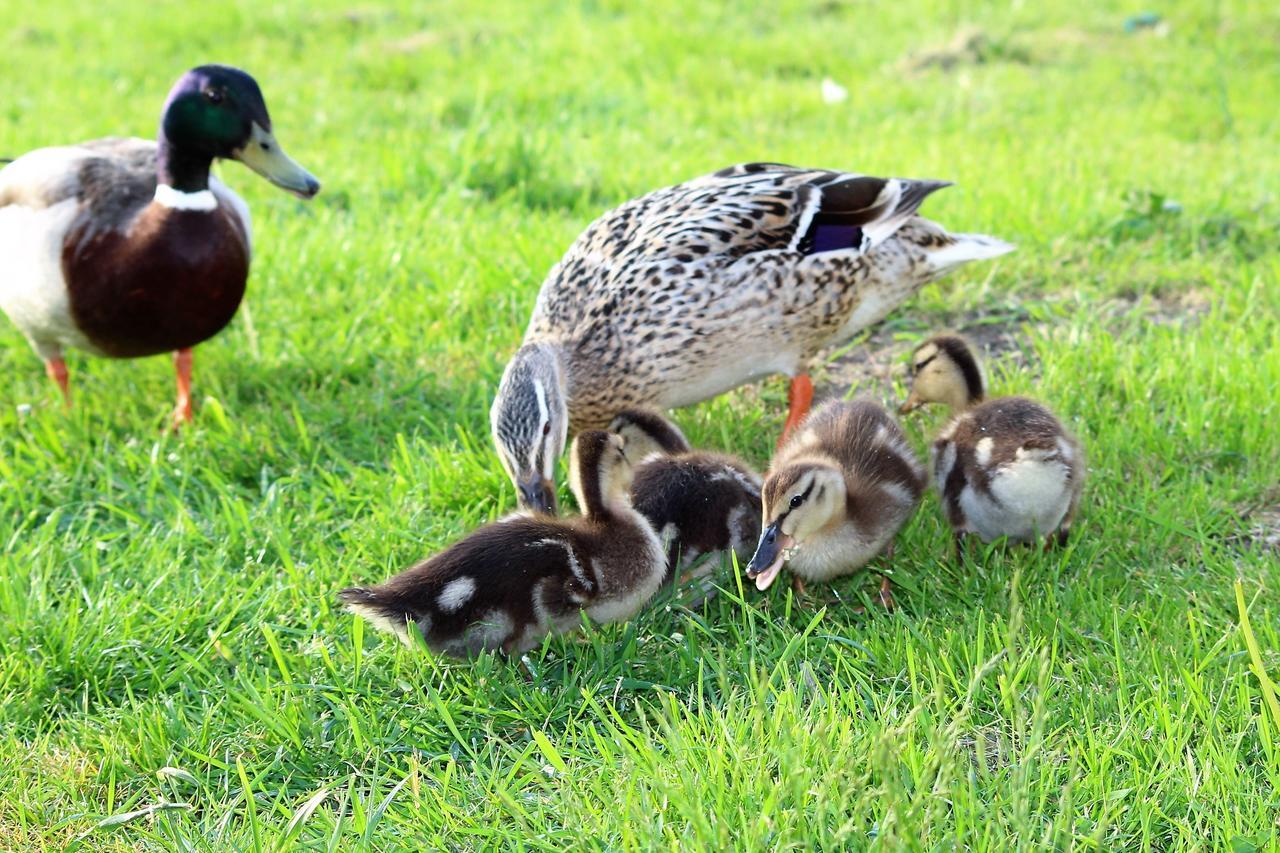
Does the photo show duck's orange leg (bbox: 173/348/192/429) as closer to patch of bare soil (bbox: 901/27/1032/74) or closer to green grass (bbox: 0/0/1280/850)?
green grass (bbox: 0/0/1280/850)

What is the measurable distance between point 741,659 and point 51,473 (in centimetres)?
261

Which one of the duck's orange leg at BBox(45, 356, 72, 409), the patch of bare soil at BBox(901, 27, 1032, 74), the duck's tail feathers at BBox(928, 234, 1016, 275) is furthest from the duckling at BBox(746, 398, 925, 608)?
the patch of bare soil at BBox(901, 27, 1032, 74)

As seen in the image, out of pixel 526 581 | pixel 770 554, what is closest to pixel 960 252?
pixel 770 554

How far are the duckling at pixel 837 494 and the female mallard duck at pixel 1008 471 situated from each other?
0.13 m

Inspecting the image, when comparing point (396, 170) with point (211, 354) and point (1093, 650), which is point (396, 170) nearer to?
point (211, 354)

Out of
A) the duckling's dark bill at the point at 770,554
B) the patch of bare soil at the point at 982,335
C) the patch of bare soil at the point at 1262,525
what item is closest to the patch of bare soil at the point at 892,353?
the patch of bare soil at the point at 982,335

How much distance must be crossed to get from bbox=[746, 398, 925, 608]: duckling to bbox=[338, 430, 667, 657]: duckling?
328mm

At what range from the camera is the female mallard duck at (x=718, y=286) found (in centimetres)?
432

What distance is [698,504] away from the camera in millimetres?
3666

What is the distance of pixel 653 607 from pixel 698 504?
0.33 meters

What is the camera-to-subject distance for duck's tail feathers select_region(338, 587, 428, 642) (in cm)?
311

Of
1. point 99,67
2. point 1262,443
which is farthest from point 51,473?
point 99,67

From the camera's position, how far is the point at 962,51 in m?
8.98

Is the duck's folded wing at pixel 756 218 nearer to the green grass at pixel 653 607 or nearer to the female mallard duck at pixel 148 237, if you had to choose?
the green grass at pixel 653 607
